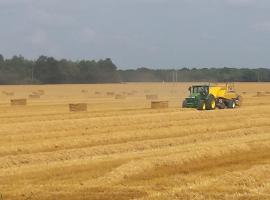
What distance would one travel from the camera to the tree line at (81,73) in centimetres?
10319

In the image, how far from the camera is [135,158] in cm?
1514

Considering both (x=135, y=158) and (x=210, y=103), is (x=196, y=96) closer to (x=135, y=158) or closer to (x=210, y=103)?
(x=210, y=103)

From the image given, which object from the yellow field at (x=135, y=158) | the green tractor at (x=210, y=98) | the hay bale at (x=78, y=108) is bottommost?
the yellow field at (x=135, y=158)

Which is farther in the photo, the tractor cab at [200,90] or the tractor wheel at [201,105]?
the tractor cab at [200,90]

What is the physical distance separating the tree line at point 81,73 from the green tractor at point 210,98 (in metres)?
64.4

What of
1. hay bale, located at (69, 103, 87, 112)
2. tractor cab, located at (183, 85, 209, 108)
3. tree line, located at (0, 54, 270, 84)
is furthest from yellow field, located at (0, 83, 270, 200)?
tree line, located at (0, 54, 270, 84)

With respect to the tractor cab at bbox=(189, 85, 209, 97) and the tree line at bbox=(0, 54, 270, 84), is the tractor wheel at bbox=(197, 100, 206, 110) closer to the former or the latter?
the tractor cab at bbox=(189, 85, 209, 97)

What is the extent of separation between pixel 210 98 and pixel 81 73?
247 ft

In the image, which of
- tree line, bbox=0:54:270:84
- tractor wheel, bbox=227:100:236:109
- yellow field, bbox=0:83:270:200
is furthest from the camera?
tree line, bbox=0:54:270:84

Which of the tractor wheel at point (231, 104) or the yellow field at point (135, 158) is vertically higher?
the tractor wheel at point (231, 104)

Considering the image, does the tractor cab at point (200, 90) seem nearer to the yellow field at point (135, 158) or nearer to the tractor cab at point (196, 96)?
the tractor cab at point (196, 96)

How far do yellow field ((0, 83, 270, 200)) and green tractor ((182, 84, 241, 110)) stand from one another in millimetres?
6128

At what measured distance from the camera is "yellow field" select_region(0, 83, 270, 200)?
11.0 m

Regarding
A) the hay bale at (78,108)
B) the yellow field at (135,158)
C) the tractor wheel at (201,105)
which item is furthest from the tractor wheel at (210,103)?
the hay bale at (78,108)
